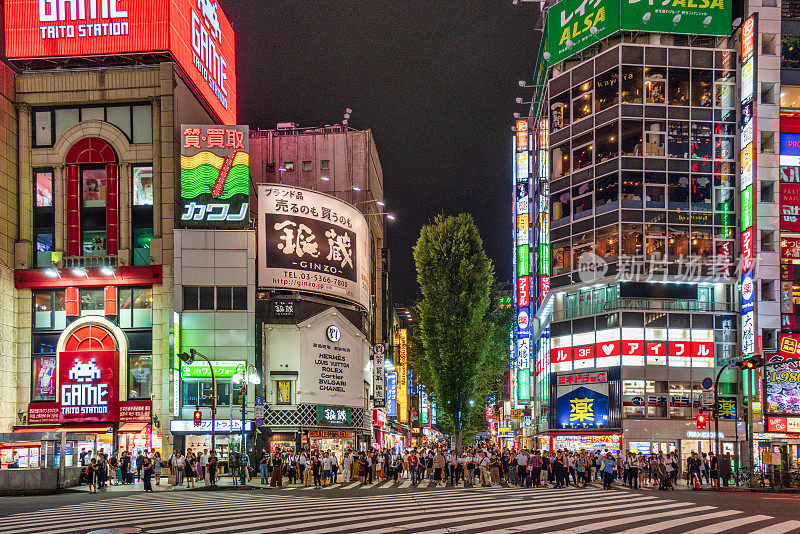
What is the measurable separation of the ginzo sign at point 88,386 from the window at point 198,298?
192 inches

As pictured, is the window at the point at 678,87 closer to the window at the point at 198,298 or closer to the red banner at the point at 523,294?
the red banner at the point at 523,294

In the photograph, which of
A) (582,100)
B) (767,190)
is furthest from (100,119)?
(767,190)

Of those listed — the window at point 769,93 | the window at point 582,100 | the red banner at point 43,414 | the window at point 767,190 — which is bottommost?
the red banner at point 43,414

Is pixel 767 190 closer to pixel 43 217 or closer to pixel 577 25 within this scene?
pixel 577 25

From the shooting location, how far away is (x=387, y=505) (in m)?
23.4

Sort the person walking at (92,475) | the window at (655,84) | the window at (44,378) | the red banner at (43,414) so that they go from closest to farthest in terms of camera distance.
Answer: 1. the person walking at (92,475)
2. the red banner at (43,414)
3. the window at (44,378)
4. the window at (655,84)

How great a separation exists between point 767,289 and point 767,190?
5684 mm

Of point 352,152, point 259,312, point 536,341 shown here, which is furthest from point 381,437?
point 259,312

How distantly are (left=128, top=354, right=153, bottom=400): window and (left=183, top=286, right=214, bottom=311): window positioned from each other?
3829 millimetres

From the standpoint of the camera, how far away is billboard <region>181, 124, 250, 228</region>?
4725 cm

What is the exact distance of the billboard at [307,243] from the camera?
48.5 meters

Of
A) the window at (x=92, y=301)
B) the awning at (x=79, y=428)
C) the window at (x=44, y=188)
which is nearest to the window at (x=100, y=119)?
the window at (x=44, y=188)

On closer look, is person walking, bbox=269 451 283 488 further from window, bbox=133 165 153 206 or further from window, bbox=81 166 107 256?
window, bbox=133 165 153 206

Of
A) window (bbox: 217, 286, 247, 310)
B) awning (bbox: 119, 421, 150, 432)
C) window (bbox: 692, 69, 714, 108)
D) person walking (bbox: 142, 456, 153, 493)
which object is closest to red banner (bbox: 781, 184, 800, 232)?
window (bbox: 692, 69, 714, 108)
